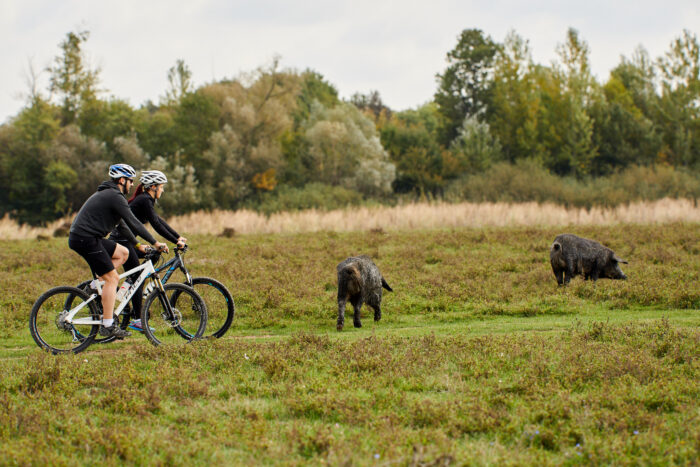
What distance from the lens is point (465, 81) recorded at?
180 ft

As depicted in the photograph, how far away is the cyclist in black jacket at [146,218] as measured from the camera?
8.69 metres

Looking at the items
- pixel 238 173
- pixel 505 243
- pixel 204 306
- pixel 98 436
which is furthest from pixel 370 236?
pixel 238 173

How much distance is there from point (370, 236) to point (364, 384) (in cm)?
1419

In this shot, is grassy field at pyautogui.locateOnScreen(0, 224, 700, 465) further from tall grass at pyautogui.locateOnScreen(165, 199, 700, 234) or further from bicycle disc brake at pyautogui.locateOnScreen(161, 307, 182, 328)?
tall grass at pyautogui.locateOnScreen(165, 199, 700, 234)

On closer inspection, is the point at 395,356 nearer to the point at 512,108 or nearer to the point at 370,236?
the point at 370,236

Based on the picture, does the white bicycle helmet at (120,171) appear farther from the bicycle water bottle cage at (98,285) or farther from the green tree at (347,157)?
the green tree at (347,157)

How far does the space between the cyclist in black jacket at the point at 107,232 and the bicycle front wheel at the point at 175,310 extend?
0.41 metres

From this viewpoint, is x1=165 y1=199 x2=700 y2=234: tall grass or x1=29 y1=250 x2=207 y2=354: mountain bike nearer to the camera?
x1=29 y1=250 x2=207 y2=354: mountain bike

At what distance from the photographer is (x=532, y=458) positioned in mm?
4855

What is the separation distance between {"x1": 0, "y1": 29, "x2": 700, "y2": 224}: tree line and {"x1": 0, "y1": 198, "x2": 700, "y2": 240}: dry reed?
15.5m

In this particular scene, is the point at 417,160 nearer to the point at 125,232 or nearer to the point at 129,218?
the point at 125,232

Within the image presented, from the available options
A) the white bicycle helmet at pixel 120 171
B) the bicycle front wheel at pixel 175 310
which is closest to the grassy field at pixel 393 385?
the bicycle front wheel at pixel 175 310

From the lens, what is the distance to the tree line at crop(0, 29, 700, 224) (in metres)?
43.5

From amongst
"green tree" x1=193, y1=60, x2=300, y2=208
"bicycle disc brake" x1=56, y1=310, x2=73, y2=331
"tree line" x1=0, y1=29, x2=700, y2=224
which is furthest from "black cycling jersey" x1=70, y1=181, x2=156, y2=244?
"green tree" x1=193, y1=60, x2=300, y2=208
